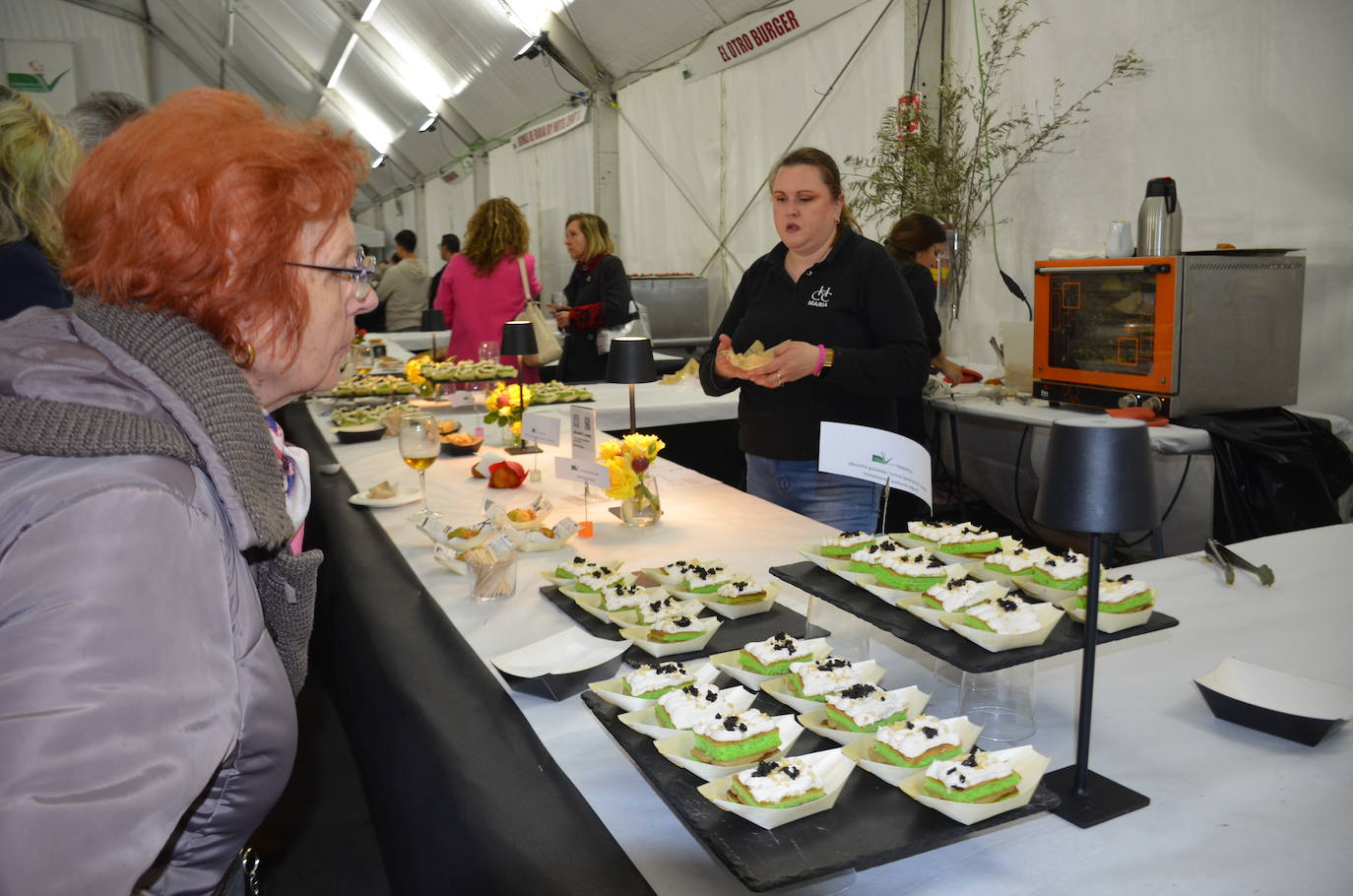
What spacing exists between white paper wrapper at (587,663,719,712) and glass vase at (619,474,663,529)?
0.96 metres

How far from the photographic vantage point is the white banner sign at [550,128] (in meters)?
9.95

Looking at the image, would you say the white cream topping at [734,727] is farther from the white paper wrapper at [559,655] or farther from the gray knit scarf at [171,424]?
the gray knit scarf at [171,424]

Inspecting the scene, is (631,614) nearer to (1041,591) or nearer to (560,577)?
(560,577)

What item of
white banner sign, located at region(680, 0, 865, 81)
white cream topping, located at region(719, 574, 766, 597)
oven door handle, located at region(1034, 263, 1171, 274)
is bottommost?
white cream topping, located at region(719, 574, 766, 597)

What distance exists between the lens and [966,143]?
17.9 feet

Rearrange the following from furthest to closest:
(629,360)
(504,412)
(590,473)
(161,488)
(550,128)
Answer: (550,128) → (504,412) → (629,360) → (590,473) → (161,488)

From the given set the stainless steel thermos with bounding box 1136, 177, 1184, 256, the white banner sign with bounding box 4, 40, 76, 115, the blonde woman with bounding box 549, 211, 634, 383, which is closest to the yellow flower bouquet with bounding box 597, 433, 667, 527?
the stainless steel thermos with bounding box 1136, 177, 1184, 256

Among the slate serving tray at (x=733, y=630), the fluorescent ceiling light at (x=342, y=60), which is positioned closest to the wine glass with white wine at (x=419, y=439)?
the slate serving tray at (x=733, y=630)

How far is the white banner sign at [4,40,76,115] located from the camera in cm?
1291

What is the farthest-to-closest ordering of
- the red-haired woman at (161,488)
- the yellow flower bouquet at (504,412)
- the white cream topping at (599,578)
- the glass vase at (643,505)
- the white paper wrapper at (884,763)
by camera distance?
the yellow flower bouquet at (504,412), the glass vase at (643,505), the white cream topping at (599,578), the white paper wrapper at (884,763), the red-haired woman at (161,488)

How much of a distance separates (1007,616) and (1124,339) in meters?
2.91

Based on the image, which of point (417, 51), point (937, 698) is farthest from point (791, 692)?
point (417, 51)

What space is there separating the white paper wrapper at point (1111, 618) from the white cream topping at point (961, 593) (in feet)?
0.31

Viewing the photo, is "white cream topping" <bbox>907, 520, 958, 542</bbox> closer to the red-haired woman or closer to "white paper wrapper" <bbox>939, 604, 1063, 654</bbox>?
"white paper wrapper" <bbox>939, 604, 1063, 654</bbox>
